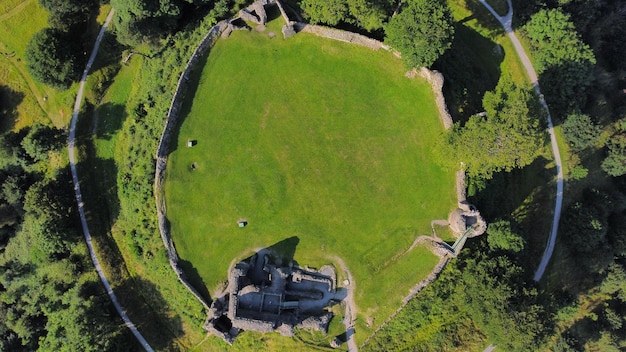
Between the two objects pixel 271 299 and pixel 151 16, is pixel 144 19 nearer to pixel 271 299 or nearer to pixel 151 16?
pixel 151 16

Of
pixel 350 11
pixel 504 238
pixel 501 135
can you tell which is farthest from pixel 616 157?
pixel 350 11

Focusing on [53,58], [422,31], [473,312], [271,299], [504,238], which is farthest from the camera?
[53,58]

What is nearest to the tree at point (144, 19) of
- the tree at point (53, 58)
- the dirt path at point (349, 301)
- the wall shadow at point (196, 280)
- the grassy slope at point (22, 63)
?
the tree at point (53, 58)

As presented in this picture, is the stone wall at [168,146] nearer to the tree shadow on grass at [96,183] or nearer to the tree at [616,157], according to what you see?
the tree shadow on grass at [96,183]

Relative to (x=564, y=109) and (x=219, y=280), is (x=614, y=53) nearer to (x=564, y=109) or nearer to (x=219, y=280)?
A: (x=564, y=109)

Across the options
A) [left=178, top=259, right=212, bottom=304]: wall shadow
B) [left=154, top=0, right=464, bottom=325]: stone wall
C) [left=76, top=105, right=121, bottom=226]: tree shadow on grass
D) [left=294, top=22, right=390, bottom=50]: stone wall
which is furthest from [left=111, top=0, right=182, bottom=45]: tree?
[left=178, top=259, right=212, bottom=304]: wall shadow

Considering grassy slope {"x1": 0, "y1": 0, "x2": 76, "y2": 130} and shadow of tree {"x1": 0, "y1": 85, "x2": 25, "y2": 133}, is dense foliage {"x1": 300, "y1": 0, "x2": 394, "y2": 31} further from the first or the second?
shadow of tree {"x1": 0, "y1": 85, "x2": 25, "y2": 133}
